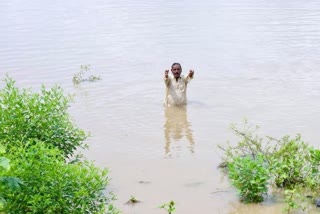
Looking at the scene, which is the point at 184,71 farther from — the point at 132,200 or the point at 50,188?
the point at 50,188

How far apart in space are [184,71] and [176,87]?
110 inches

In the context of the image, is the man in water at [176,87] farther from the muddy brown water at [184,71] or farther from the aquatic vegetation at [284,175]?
the aquatic vegetation at [284,175]

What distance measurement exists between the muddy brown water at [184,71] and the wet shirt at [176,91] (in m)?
0.22

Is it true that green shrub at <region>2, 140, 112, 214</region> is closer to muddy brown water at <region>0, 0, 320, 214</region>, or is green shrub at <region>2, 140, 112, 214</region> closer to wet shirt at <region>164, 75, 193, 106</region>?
muddy brown water at <region>0, 0, 320, 214</region>

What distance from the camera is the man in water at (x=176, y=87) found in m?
10.9

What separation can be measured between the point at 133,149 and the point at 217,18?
12317 millimetres

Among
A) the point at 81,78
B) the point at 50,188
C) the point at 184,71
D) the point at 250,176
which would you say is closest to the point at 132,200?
the point at 250,176

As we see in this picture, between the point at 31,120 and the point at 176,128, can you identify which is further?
the point at 176,128

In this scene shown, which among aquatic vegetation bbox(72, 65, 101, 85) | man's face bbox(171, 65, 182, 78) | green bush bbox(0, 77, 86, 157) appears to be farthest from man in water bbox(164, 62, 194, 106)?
green bush bbox(0, 77, 86, 157)

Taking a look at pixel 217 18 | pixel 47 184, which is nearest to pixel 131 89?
pixel 47 184

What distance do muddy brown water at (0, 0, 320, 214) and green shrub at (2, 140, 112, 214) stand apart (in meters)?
1.75

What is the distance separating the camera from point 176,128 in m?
10.1

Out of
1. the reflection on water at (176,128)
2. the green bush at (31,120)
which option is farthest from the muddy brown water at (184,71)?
the green bush at (31,120)

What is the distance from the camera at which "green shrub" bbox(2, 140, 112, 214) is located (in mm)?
4941
